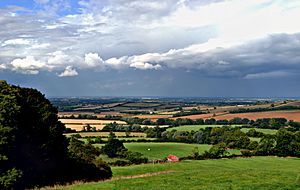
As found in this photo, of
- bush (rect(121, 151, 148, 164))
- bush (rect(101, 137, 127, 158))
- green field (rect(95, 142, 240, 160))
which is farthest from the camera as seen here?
green field (rect(95, 142, 240, 160))

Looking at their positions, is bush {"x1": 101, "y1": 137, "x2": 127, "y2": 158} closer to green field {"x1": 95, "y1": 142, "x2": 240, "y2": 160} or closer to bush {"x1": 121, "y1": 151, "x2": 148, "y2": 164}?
bush {"x1": 121, "y1": 151, "x2": 148, "y2": 164}

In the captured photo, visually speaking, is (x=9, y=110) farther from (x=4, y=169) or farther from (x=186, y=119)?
(x=186, y=119)

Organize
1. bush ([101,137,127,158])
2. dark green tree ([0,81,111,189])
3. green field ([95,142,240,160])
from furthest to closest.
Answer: green field ([95,142,240,160])
bush ([101,137,127,158])
dark green tree ([0,81,111,189])

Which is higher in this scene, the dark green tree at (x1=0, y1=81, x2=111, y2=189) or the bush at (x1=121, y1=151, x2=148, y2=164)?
the dark green tree at (x1=0, y1=81, x2=111, y2=189)

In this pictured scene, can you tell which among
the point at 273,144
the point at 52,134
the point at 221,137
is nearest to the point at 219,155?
the point at 273,144

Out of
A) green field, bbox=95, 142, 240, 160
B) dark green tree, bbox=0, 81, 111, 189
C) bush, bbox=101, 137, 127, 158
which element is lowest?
green field, bbox=95, 142, 240, 160

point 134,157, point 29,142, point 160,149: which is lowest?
point 160,149

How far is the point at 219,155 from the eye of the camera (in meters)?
88.0

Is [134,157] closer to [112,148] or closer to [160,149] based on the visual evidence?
[112,148]

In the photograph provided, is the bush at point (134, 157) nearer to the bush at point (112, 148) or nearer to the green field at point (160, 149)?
the bush at point (112, 148)

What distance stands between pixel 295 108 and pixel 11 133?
Answer: 526 feet

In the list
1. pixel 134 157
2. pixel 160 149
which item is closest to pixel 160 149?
pixel 160 149

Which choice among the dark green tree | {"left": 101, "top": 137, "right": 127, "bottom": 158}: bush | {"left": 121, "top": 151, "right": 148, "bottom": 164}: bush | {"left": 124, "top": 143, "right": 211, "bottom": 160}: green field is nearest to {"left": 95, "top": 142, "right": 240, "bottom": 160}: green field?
{"left": 124, "top": 143, "right": 211, "bottom": 160}: green field

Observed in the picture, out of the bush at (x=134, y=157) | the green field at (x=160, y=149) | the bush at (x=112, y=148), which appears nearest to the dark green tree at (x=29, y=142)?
the bush at (x=134, y=157)
